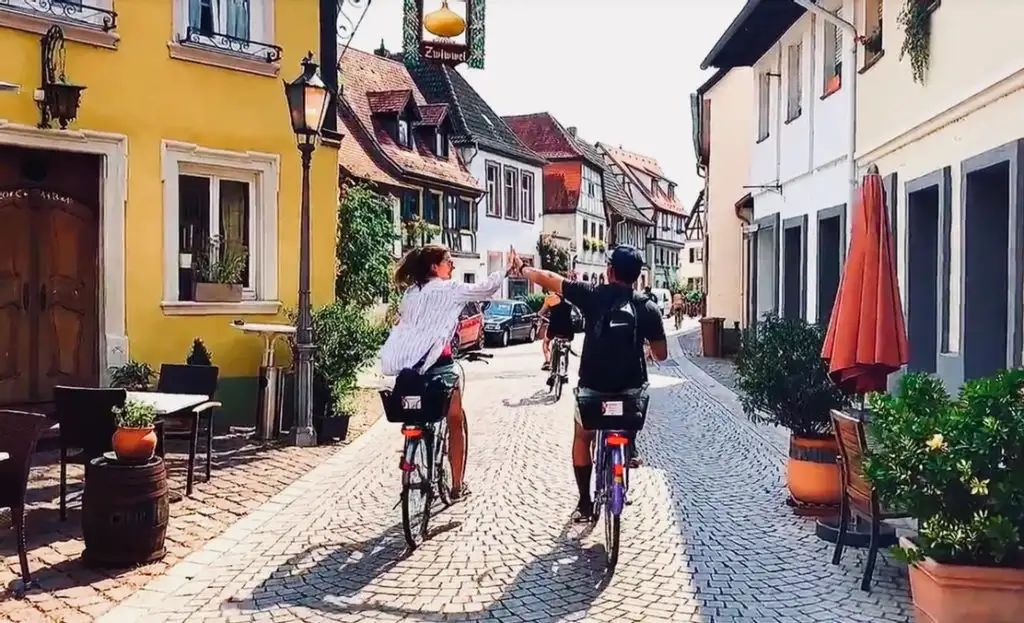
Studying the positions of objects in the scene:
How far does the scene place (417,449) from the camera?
594 centimetres

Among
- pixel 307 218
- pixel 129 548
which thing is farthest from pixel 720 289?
pixel 129 548

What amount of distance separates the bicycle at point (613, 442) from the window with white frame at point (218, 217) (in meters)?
5.80

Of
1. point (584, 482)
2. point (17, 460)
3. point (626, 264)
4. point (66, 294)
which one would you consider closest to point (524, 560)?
point (584, 482)

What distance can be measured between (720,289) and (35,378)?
727 inches

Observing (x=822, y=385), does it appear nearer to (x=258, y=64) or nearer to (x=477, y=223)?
(x=258, y=64)

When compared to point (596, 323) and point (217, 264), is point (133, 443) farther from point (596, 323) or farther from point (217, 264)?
point (217, 264)

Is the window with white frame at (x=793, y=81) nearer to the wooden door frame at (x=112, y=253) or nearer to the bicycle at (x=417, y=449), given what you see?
the wooden door frame at (x=112, y=253)

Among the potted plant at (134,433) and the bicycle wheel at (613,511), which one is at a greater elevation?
the potted plant at (134,433)

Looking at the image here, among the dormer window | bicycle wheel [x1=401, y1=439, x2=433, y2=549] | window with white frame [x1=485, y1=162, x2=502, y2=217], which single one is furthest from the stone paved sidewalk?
window with white frame [x1=485, y1=162, x2=502, y2=217]

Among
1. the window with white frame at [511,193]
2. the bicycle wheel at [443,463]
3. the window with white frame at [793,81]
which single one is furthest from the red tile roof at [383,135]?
the bicycle wheel at [443,463]

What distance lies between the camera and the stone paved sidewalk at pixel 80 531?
4.95 metres

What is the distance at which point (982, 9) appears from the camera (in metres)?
8.34

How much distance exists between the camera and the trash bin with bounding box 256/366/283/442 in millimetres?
9758

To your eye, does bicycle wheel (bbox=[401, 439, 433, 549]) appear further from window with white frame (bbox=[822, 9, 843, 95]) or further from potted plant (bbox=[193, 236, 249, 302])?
window with white frame (bbox=[822, 9, 843, 95])
